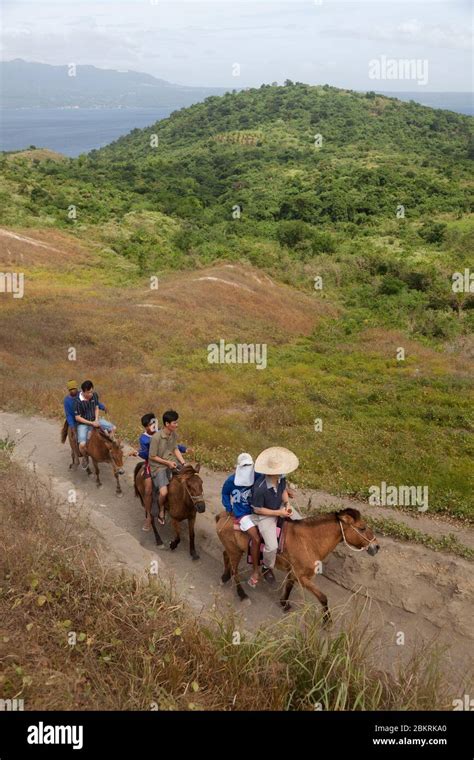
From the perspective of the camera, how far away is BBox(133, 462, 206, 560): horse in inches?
317

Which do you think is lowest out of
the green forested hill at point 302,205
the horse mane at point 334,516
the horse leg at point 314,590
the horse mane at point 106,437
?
the horse leg at point 314,590

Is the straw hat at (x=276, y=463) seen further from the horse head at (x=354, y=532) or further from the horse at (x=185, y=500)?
the horse at (x=185, y=500)

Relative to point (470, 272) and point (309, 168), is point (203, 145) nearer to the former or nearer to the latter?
point (309, 168)

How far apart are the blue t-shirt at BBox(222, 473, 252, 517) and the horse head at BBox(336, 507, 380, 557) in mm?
1261

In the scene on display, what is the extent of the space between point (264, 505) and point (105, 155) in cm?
11167

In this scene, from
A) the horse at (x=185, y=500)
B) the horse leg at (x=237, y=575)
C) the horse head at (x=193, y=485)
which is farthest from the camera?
the horse at (x=185, y=500)

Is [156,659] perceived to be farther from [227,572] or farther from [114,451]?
[114,451]

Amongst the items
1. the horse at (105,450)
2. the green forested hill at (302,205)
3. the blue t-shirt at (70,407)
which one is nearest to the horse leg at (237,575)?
the horse at (105,450)

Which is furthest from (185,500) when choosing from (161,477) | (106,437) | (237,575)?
(106,437)

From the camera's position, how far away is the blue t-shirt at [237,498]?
25.0ft

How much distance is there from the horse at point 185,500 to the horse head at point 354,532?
2.01 meters

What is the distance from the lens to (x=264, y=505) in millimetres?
7457

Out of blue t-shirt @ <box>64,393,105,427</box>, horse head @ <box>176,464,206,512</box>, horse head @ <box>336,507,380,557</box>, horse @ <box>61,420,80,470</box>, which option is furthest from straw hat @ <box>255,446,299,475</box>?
horse @ <box>61,420,80,470</box>
